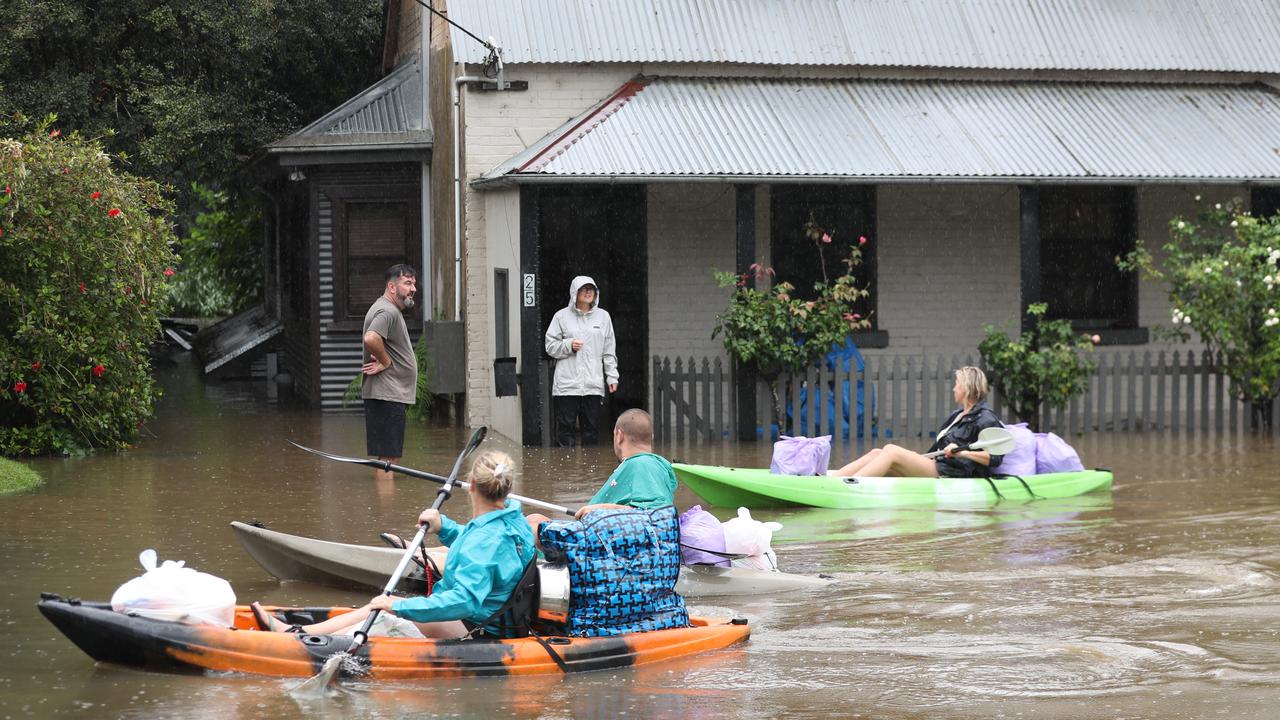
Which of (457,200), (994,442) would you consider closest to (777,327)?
(457,200)

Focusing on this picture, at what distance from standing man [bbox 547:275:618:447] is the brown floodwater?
2.35ft

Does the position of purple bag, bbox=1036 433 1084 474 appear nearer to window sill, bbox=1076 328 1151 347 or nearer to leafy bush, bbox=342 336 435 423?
window sill, bbox=1076 328 1151 347

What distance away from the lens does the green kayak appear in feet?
41.2

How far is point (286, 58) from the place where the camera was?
24.3 metres

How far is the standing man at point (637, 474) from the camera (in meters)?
8.82

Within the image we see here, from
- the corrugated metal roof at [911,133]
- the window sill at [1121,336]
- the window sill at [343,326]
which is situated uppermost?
the corrugated metal roof at [911,133]

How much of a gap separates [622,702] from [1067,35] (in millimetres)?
14677

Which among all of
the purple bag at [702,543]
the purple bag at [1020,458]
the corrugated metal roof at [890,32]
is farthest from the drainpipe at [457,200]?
the purple bag at [702,543]

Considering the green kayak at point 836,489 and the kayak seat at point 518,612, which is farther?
the green kayak at point 836,489

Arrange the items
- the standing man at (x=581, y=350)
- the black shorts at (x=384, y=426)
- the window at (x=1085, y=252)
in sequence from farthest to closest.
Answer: the window at (x=1085, y=252)
the standing man at (x=581, y=350)
the black shorts at (x=384, y=426)

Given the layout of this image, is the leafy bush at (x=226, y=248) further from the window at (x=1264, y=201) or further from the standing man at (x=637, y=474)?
the standing man at (x=637, y=474)

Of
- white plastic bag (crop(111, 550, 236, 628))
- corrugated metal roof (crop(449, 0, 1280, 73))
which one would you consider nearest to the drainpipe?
corrugated metal roof (crop(449, 0, 1280, 73))

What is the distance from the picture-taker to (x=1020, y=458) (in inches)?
531

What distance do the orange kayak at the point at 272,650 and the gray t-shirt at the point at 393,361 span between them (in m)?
6.82
